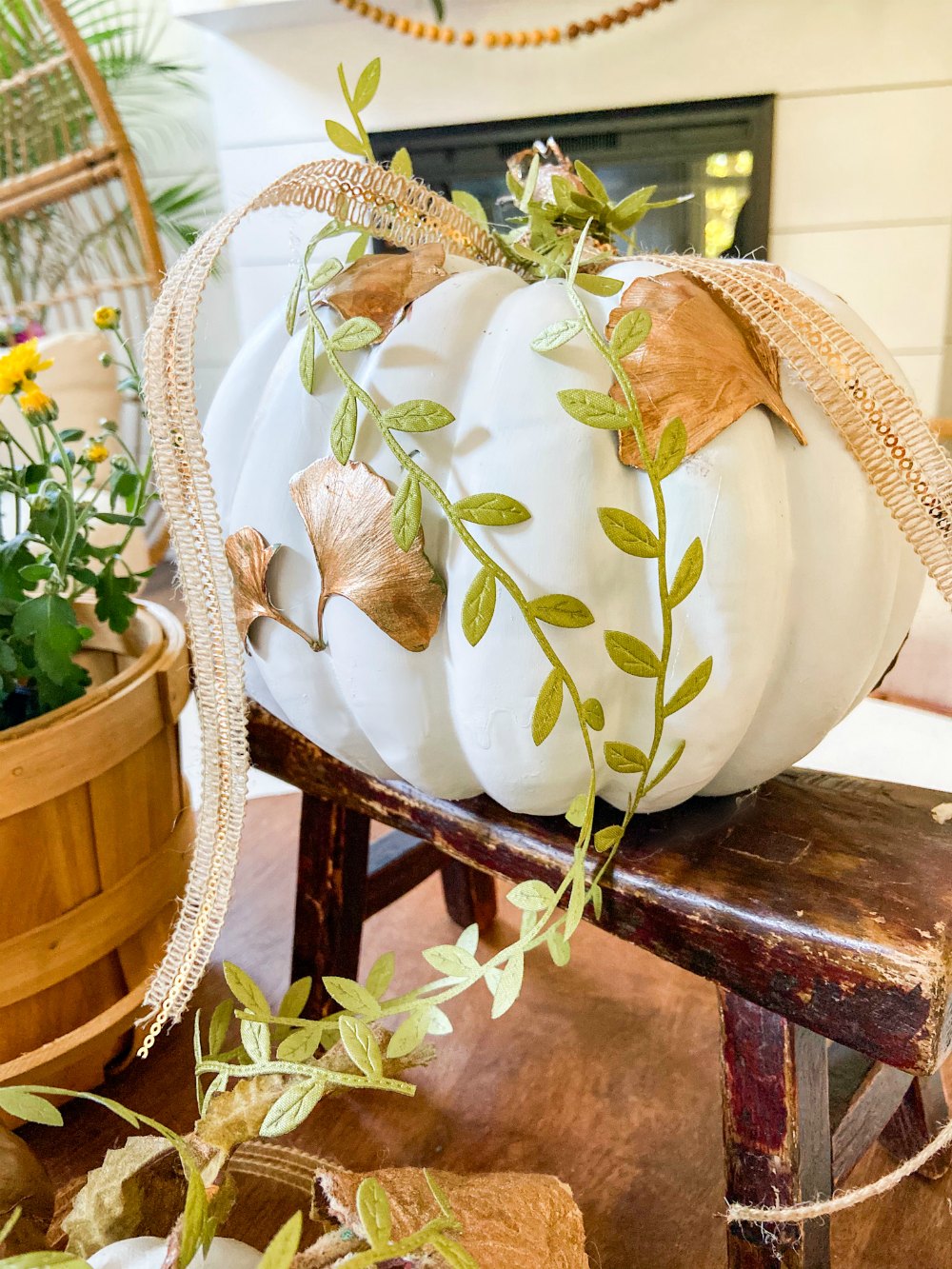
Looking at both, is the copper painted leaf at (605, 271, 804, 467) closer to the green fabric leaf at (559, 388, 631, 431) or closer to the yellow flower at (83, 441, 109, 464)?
the green fabric leaf at (559, 388, 631, 431)

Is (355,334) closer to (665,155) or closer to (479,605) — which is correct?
(479,605)

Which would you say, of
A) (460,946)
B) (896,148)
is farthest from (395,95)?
(460,946)

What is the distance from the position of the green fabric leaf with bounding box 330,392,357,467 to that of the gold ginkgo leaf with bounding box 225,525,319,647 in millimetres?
75

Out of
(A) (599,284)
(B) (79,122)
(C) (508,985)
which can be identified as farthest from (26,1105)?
(B) (79,122)

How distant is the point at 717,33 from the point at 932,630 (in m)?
1.64

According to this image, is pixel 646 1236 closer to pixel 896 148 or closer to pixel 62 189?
pixel 896 148

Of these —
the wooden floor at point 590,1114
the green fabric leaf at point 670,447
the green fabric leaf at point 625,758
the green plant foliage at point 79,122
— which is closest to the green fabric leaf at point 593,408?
the green fabric leaf at point 670,447

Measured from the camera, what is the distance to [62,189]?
82.7 inches

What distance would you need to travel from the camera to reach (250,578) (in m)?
0.46

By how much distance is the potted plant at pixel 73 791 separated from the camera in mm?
555

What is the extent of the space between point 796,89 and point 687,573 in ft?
6.76

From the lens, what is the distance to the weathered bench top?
1.21 ft

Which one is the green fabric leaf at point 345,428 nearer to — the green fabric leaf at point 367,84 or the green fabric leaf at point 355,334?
the green fabric leaf at point 355,334

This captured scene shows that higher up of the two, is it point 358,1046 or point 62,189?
point 62,189
